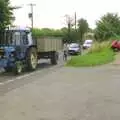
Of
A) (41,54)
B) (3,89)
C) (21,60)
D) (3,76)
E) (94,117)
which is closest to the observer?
(94,117)

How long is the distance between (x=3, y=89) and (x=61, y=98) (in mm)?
3553

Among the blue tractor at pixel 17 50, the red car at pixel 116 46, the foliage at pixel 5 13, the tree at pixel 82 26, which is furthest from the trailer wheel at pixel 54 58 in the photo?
the tree at pixel 82 26

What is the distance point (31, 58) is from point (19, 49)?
1.46m

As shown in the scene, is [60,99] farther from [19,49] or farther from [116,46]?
[116,46]

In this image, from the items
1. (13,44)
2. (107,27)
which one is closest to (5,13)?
(13,44)

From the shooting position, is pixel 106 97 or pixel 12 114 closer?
pixel 12 114

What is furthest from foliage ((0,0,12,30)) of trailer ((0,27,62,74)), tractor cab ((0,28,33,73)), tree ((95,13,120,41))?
tree ((95,13,120,41))

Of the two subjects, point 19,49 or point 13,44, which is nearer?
point 19,49

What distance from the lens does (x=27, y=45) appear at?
27.2m

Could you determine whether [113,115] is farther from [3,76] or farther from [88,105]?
[3,76]

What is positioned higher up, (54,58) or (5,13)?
(5,13)

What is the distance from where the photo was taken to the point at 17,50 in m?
26.0

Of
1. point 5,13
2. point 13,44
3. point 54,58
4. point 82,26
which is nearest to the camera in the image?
point 13,44

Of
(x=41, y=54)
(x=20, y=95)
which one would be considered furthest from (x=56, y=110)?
(x=41, y=54)
